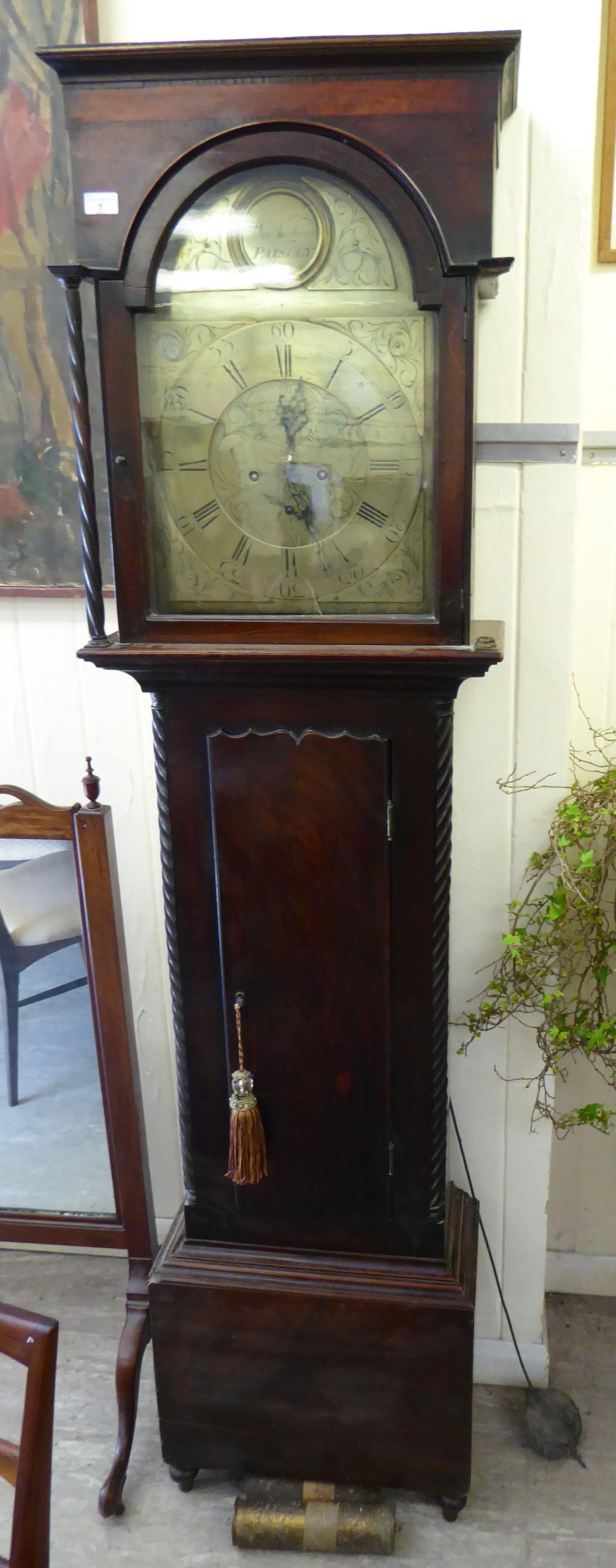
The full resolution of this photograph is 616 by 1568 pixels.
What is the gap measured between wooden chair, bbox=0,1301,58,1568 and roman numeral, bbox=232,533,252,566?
2.58 ft

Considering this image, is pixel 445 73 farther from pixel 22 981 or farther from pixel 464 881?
pixel 22 981

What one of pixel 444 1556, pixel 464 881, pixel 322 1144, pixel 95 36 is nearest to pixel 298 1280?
pixel 322 1144

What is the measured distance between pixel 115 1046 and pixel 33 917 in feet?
0.83

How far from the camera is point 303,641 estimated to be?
1.22m

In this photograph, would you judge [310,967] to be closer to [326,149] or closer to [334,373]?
[334,373]

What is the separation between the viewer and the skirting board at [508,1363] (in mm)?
1807

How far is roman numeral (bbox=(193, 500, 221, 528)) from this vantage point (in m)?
1.22

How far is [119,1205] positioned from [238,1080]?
54 centimetres

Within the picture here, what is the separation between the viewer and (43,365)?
1627mm

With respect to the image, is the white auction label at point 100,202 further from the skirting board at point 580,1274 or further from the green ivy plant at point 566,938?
the skirting board at point 580,1274

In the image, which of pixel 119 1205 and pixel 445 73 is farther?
pixel 119 1205

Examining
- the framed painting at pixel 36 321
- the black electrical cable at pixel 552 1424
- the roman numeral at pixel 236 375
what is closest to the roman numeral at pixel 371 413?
the roman numeral at pixel 236 375

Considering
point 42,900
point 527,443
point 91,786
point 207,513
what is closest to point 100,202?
point 207,513

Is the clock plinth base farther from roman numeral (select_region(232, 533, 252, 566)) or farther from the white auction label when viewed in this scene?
the white auction label
